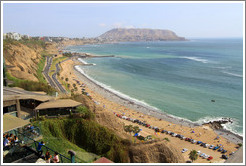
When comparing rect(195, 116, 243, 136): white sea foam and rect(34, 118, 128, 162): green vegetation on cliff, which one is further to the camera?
rect(195, 116, 243, 136): white sea foam

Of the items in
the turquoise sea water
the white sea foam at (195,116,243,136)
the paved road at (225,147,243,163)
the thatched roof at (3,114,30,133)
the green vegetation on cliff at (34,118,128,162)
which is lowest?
the white sea foam at (195,116,243,136)

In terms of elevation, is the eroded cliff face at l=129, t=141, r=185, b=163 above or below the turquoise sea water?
above

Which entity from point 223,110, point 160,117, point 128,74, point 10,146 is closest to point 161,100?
point 160,117

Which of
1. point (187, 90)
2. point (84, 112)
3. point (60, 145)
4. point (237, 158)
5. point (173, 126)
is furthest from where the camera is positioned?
point (187, 90)

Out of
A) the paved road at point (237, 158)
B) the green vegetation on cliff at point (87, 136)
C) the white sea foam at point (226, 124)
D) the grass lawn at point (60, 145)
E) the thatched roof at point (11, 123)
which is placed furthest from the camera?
the white sea foam at point (226, 124)

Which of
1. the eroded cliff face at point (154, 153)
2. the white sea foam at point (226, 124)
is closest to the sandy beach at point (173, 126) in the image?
the white sea foam at point (226, 124)

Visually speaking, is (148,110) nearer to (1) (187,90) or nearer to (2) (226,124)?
(2) (226,124)

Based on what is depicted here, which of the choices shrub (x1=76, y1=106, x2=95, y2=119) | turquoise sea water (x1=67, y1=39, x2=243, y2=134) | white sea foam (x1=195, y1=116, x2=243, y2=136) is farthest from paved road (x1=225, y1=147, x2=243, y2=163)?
turquoise sea water (x1=67, y1=39, x2=243, y2=134)

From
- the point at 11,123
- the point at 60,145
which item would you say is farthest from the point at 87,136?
the point at 11,123

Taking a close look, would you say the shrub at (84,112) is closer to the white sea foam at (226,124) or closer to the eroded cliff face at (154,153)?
the eroded cliff face at (154,153)

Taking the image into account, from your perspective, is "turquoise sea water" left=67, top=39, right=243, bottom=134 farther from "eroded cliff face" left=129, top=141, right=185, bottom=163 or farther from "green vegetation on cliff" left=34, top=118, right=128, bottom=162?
"green vegetation on cliff" left=34, top=118, right=128, bottom=162

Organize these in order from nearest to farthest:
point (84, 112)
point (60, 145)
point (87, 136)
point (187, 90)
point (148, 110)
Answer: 1. point (60, 145)
2. point (87, 136)
3. point (84, 112)
4. point (148, 110)
5. point (187, 90)

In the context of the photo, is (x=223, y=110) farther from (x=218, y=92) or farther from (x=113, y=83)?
(x=113, y=83)
